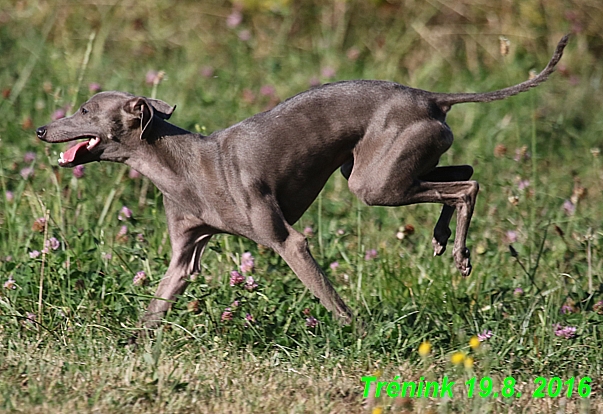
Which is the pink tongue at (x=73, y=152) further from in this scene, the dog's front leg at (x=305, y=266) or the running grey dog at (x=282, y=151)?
the dog's front leg at (x=305, y=266)

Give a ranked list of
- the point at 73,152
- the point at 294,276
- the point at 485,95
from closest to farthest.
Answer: the point at 73,152 → the point at 485,95 → the point at 294,276

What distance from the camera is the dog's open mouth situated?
4.57 metres

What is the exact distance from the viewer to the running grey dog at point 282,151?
4.62 metres

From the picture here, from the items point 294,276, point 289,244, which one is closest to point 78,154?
point 289,244

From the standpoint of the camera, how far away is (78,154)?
461 cm

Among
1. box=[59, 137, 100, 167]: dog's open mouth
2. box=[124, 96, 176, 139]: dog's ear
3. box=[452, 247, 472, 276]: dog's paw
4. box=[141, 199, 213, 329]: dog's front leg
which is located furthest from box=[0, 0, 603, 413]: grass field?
box=[124, 96, 176, 139]: dog's ear

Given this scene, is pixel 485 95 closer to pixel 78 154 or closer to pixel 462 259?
pixel 462 259

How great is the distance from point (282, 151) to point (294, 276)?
1.09 m

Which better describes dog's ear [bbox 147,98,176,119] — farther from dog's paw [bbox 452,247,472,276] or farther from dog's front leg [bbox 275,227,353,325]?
dog's paw [bbox 452,247,472,276]

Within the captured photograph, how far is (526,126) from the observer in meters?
8.06

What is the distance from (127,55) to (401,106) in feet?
17.8

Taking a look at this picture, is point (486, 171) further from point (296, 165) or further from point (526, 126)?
point (296, 165)

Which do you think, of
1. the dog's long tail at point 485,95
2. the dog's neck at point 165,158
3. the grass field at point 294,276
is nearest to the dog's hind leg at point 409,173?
the dog's long tail at point 485,95

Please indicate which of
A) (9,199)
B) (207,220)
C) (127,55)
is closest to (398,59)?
(127,55)
